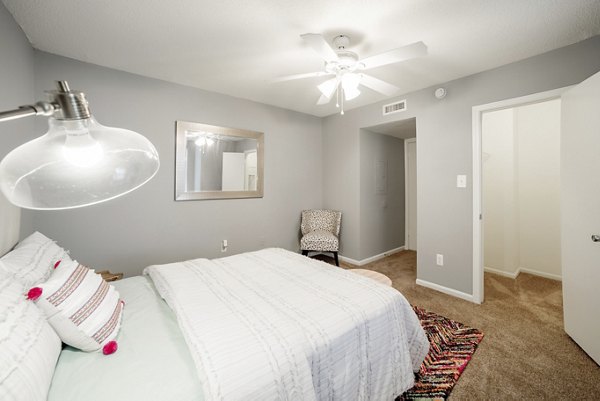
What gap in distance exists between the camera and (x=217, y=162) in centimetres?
327

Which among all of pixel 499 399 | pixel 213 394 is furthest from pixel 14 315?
pixel 499 399

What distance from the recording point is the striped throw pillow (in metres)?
1.00

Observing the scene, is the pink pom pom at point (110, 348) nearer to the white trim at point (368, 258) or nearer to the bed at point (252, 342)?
the bed at point (252, 342)

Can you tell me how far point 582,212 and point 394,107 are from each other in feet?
7.25

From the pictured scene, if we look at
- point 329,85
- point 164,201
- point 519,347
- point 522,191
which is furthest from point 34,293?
point 522,191

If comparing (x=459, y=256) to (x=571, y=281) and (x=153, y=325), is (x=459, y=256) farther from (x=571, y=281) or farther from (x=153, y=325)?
(x=153, y=325)

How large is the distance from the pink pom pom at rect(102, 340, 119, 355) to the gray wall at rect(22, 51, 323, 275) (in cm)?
190

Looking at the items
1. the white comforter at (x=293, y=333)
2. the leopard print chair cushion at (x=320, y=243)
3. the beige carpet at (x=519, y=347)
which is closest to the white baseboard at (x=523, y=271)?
the beige carpet at (x=519, y=347)

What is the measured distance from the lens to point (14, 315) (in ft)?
2.75

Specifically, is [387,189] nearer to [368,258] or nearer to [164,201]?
[368,258]

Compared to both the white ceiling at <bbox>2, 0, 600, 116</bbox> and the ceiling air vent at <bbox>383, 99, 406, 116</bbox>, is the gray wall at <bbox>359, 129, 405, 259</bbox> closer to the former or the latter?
the ceiling air vent at <bbox>383, 99, 406, 116</bbox>

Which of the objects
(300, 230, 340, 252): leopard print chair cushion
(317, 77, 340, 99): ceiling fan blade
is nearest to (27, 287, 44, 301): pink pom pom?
(317, 77, 340, 99): ceiling fan blade

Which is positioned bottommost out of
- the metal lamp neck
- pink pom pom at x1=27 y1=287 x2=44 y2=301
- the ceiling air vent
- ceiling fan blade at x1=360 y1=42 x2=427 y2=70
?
pink pom pom at x1=27 y1=287 x2=44 y2=301

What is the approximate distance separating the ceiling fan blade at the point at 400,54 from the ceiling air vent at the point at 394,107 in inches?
65.5
